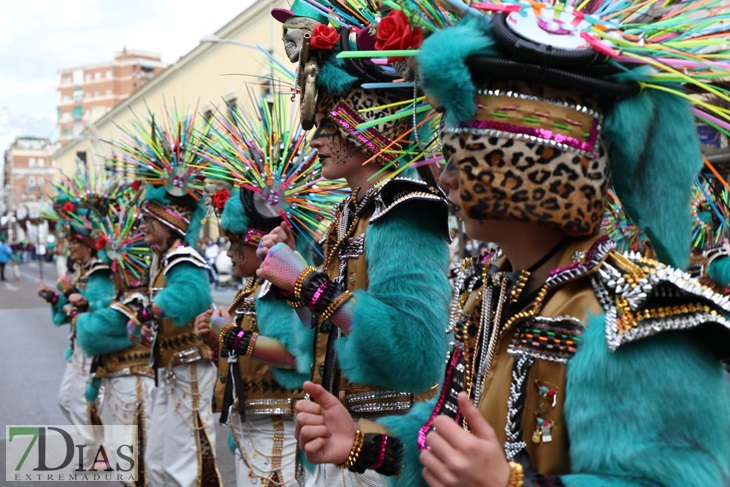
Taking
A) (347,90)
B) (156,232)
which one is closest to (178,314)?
(156,232)

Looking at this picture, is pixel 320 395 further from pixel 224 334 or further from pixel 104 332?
pixel 104 332

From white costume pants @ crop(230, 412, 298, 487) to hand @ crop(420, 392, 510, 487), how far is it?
2.50 meters

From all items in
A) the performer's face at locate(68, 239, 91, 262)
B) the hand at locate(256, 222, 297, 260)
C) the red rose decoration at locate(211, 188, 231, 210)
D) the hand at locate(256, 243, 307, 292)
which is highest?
the red rose decoration at locate(211, 188, 231, 210)

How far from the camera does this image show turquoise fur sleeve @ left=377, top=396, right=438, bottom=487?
6.15 feet

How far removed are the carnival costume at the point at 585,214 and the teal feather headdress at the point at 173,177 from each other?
3.81 meters

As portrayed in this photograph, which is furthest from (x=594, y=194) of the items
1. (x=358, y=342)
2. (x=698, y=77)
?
(x=358, y=342)

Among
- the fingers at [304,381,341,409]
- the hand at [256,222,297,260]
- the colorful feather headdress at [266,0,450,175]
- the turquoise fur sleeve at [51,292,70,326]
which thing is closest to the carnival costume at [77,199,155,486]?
the turquoise fur sleeve at [51,292,70,326]

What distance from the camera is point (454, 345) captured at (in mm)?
1957

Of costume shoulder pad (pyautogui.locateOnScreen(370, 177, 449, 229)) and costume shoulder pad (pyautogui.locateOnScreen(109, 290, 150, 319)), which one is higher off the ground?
costume shoulder pad (pyautogui.locateOnScreen(370, 177, 449, 229))

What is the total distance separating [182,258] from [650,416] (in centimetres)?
406

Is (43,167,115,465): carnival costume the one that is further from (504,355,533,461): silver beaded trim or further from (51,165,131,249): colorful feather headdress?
(504,355,533,461): silver beaded trim

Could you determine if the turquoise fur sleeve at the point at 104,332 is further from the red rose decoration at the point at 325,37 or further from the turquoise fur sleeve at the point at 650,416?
the turquoise fur sleeve at the point at 650,416

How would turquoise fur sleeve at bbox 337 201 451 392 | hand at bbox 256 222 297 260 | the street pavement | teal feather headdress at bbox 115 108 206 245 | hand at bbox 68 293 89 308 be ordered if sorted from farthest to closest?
the street pavement
hand at bbox 68 293 89 308
teal feather headdress at bbox 115 108 206 245
hand at bbox 256 222 297 260
turquoise fur sleeve at bbox 337 201 451 392

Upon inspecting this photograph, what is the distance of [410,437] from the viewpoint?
193cm
